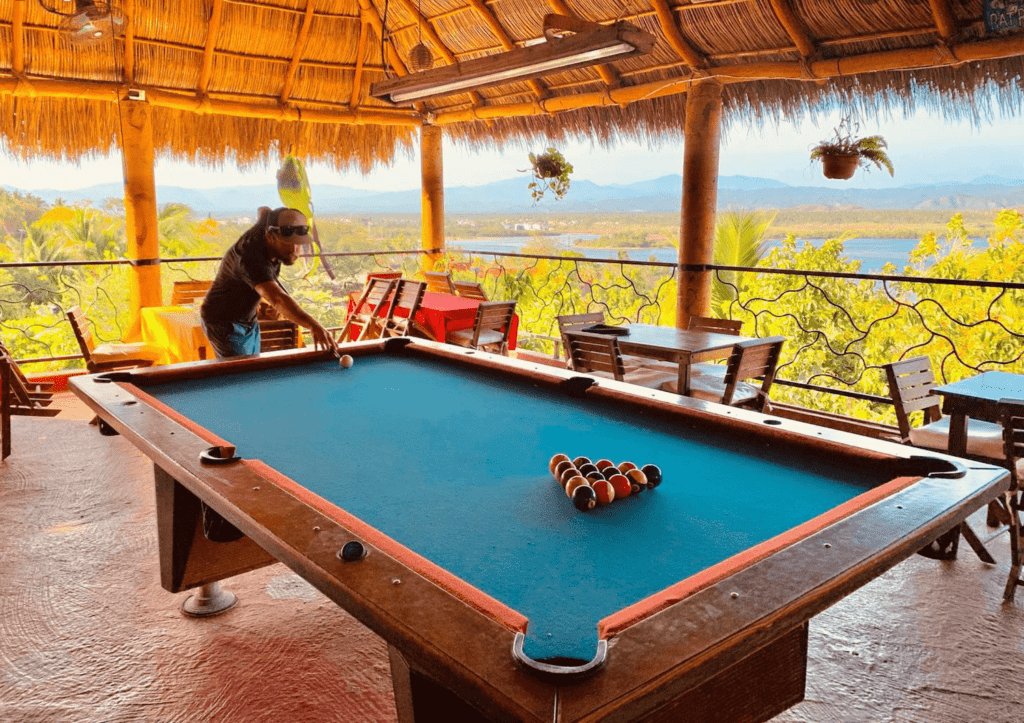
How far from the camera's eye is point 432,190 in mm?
7621

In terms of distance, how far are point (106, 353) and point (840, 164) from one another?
15.7ft

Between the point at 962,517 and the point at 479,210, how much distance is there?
47618 mm

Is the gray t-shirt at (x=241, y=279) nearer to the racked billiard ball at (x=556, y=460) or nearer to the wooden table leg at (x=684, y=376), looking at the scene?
the wooden table leg at (x=684, y=376)

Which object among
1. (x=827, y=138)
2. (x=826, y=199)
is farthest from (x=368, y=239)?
(x=827, y=138)

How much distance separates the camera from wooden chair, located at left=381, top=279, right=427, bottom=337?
5.64 metres

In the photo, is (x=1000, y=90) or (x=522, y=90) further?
(x=522, y=90)

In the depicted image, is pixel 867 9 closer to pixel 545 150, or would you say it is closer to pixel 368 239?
pixel 545 150

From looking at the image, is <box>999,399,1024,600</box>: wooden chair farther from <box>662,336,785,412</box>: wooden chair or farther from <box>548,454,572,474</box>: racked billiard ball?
<box>548,454,572,474</box>: racked billiard ball

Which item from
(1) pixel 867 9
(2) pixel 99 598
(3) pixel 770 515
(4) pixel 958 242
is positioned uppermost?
(1) pixel 867 9

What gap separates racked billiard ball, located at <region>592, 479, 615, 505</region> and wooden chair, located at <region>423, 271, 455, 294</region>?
5.55 meters

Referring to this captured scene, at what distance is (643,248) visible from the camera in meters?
32.3

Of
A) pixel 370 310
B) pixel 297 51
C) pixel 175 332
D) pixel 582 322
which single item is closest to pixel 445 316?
pixel 370 310

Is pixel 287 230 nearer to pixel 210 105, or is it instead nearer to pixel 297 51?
pixel 210 105

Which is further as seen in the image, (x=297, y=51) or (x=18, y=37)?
(x=297, y=51)
